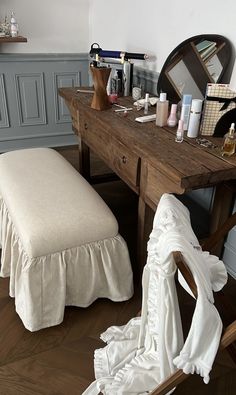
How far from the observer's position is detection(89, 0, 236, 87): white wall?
1.69 meters

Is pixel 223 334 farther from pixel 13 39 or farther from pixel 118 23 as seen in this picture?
pixel 13 39

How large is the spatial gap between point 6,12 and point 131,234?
7.03 feet

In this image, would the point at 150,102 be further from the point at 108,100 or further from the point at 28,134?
the point at 28,134

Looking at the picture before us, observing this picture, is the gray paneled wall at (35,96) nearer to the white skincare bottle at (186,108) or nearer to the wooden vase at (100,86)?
the wooden vase at (100,86)

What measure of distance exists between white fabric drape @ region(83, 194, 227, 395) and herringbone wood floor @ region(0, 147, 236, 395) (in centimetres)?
9

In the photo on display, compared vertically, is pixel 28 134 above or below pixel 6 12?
below

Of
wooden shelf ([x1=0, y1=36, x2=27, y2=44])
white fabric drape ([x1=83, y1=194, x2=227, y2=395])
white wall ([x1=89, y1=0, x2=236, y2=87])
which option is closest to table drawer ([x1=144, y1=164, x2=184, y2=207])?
white fabric drape ([x1=83, y1=194, x2=227, y2=395])

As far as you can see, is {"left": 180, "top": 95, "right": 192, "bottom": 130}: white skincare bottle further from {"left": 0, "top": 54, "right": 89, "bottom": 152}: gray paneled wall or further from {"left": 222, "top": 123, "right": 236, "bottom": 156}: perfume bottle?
{"left": 0, "top": 54, "right": 89, "bottom": 152}: gray paneled wall

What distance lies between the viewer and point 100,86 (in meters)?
1.85

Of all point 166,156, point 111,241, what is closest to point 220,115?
point 166,156

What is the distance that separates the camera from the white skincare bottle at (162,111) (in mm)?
1612

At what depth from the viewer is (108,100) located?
6.30 feet

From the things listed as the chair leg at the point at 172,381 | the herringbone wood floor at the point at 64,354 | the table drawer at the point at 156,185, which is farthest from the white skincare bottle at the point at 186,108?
the chair leg at the point at 172,381

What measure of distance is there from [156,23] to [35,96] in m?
1.47
